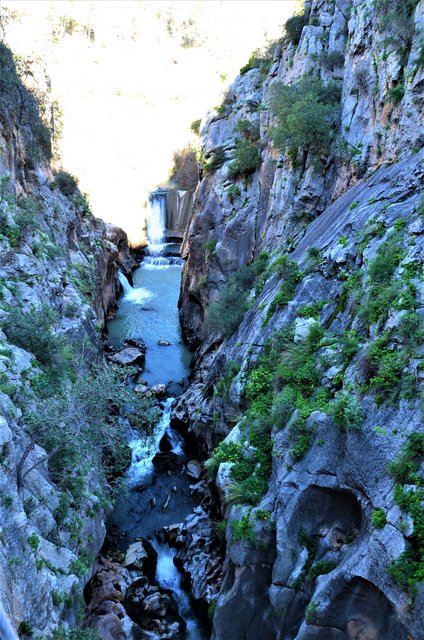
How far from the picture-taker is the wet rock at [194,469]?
64.7ft

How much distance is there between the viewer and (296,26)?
24.5 meters

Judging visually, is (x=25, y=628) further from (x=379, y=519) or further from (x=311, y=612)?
(x=379, y=519)

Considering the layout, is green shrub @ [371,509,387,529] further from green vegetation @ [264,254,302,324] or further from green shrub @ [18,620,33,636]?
green vegetation @ [264,254,302,324]

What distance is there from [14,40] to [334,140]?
923 inches

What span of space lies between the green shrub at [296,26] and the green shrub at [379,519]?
24.5 meters

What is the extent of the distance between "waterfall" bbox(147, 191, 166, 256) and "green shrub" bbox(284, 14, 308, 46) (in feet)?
82.3

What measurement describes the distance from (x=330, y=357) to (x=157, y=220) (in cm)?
3852

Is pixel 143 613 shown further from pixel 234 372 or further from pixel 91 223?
pixel 91 223

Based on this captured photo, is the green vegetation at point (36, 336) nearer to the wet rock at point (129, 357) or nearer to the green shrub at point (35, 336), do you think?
the green shrub at point (35, 336)

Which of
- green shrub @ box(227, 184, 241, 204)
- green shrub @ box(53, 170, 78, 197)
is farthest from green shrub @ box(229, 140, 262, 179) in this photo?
green shrub @ box(53, 170, 78, 197)

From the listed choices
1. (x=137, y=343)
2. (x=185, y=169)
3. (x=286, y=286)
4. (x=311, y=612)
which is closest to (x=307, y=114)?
(x=286, y=286)

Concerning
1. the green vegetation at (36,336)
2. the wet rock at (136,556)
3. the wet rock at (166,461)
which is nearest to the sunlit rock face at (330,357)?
the wet rock at (166,461)

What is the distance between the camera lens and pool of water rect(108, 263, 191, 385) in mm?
28344

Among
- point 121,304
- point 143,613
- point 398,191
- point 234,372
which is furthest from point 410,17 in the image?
point 121,304
